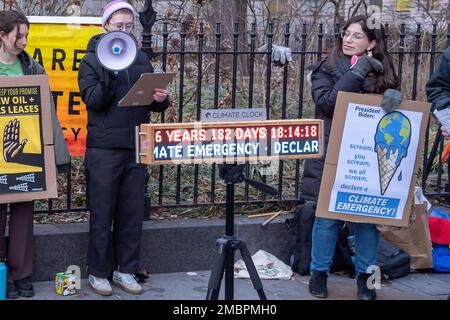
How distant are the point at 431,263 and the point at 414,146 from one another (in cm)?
135

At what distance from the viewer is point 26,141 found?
19.4 ft

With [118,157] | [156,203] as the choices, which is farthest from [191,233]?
[118,157]

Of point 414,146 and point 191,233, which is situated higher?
point 414,146

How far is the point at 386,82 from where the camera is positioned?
20.3ft

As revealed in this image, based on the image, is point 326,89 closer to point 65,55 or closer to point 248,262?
point 248,262

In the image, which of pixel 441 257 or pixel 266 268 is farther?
pixel 441 257

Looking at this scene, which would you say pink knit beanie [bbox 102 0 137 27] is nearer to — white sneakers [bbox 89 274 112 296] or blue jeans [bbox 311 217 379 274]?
white sneakers [bbox 89 274 112 296]

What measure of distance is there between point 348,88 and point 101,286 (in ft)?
7.32

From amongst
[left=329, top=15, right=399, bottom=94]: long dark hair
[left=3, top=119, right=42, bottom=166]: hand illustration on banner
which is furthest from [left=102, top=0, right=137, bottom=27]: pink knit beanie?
[left=329, top=15, right=399, bottom=94]: long dark hair

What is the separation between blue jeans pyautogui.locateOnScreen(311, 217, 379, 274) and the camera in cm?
626

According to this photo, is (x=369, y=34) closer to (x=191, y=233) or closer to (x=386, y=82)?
(x=386, y=82)

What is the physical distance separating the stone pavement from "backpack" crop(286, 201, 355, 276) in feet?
0.29

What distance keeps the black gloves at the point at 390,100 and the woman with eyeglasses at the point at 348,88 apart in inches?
5.3

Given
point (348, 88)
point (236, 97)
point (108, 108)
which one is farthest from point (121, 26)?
point (236, 97)
